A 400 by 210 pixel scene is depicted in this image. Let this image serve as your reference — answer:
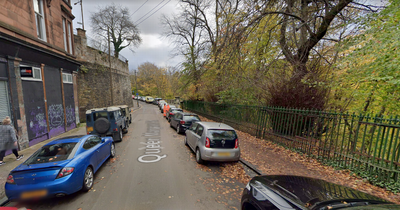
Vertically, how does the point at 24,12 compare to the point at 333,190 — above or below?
above

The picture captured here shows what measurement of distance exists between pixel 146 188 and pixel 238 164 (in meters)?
3.31

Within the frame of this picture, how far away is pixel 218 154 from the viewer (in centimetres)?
515

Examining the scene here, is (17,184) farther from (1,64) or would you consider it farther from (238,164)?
(1,64)

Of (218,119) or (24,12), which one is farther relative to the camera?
(218,119)

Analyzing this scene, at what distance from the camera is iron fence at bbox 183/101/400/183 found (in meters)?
3.82

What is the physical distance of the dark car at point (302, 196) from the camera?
79.1 inches

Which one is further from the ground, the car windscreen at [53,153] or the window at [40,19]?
the window at [40,19]

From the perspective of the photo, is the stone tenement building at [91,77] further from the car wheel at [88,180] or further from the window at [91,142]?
the car wheel at [88,180]

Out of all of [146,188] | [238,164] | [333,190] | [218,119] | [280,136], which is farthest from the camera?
[218,119]

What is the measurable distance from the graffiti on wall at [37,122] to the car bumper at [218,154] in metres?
8.66

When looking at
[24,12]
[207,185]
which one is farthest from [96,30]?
[207,185]

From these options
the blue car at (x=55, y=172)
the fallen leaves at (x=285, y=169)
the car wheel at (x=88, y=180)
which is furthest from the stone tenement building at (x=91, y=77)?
the fallen leaves at (x=285, y=169)

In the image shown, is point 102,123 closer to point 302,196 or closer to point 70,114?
point 70,114

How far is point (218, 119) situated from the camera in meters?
13.6
